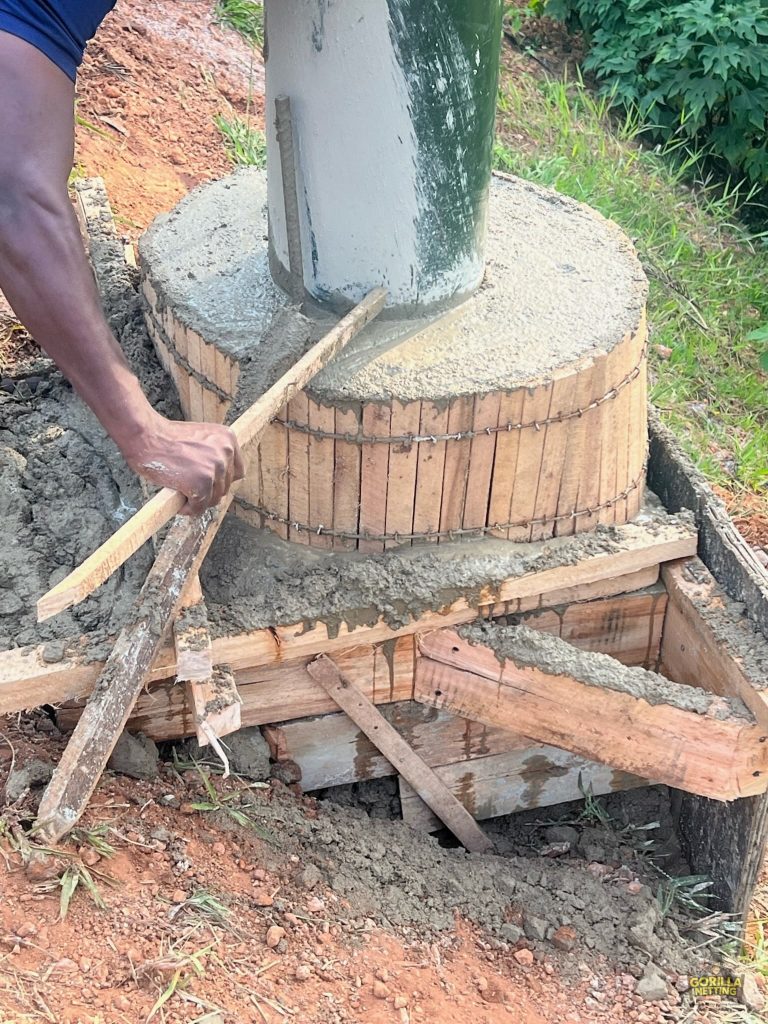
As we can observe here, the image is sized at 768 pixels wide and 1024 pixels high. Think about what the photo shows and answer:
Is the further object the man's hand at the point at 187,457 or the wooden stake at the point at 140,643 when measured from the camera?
the wooden stake at the point at 140,643

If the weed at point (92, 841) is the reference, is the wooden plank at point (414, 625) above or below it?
above

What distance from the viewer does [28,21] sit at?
1.86 metres

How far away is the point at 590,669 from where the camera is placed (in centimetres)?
278

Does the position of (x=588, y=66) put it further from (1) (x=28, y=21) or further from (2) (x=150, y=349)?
(1) (x=28, y=21)

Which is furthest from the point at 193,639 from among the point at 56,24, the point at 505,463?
the point at 56,24

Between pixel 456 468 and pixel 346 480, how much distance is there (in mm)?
283

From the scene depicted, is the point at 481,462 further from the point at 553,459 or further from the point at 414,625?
the point at 414,625

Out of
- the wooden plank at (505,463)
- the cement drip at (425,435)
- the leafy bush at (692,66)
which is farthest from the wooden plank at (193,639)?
the leafy bush at (692,66)

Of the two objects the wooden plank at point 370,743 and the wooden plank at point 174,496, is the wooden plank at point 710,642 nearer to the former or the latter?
the wooden plank at point 370,743

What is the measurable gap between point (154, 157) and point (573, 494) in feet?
10.8

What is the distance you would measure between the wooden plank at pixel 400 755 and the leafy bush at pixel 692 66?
4.93m

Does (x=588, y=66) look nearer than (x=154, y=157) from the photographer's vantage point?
No

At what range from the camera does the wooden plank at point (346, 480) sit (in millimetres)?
2662

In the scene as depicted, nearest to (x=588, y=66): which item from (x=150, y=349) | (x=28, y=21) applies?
(x=150, y=349)
